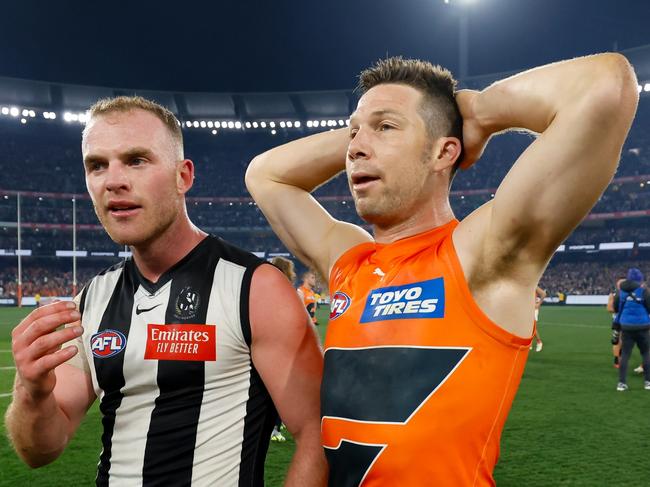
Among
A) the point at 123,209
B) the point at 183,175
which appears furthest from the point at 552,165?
the point at 123,209

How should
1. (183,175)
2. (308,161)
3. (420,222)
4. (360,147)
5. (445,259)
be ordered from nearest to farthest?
(445,259)
(360,147)
(420,222)
(183,175)
(308,161)

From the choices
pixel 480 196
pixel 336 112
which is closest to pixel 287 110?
pixel 336 112

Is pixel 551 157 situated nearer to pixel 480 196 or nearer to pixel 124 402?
pixel 124 402

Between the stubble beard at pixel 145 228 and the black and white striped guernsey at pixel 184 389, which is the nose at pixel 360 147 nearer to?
the black and white striped guernsey at pixel 184 389

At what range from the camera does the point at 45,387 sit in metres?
1.86

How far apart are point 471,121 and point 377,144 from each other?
371 mm

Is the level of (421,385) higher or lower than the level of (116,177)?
lower

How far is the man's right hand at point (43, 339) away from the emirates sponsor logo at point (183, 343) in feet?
1.10

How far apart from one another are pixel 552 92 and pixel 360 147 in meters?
0.62

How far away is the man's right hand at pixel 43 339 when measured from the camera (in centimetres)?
172

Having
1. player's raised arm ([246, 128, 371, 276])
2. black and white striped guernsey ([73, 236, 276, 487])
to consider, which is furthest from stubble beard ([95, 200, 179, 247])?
player's raised arm ([246, 128, 371, 276])

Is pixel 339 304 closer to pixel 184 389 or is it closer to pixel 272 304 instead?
pixel 272 304

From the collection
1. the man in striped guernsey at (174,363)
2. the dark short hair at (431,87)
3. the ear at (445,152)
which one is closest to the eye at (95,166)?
the man in striped guernsey at (174,363)

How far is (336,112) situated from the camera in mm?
48125
